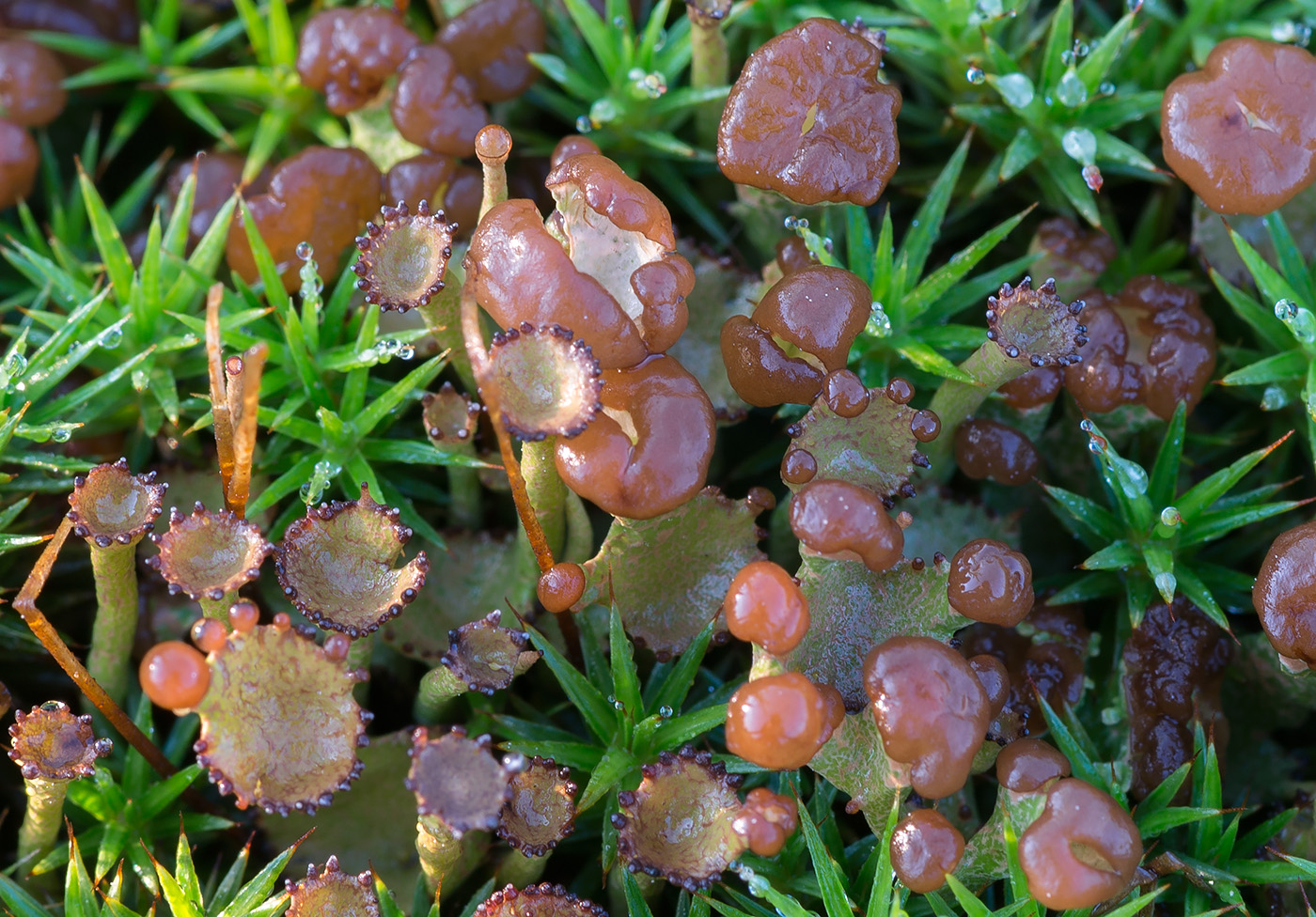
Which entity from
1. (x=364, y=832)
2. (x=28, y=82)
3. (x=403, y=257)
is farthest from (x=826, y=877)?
(x=28, y=82)

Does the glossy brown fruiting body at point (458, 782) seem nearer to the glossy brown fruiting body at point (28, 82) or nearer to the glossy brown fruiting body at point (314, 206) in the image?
the glossy brown fruiting body at point (314, 206)

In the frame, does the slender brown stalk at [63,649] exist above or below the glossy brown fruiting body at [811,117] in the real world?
below

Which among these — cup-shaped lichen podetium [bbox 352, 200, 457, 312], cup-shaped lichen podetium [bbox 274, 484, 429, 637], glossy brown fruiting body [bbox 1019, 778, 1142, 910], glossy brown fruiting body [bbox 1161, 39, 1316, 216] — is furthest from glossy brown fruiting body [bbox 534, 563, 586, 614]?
glossy brown fruiting body [bbox 1161, 39, 1316, 216]

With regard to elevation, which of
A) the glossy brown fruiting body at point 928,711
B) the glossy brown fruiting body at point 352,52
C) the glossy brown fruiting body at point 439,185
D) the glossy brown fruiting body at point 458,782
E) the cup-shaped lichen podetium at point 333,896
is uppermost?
the glossy brown fruiting body at point 352,52

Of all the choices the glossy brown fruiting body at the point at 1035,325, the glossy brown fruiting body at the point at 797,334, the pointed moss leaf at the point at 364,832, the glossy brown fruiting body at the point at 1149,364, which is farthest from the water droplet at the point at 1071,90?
the pointed moss leaf at the point at 364,832

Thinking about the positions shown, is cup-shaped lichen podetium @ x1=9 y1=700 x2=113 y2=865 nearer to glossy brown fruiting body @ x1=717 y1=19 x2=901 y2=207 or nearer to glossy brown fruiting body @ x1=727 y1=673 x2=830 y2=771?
glossy brown fruiting body @ x1=727 y1=673 x2=830 y2=771
